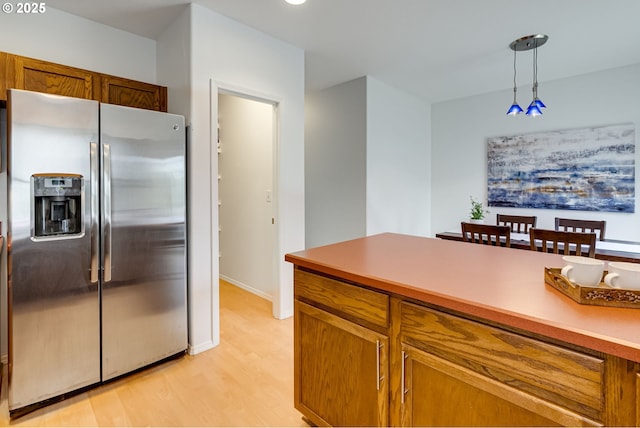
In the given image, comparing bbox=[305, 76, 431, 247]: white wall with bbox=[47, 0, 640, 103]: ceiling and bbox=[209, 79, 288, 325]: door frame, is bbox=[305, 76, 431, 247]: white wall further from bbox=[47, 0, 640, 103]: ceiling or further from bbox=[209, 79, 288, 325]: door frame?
bbox=[209, 79, 288, 325]: door frame

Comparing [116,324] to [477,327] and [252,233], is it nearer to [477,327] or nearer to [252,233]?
[252,233]

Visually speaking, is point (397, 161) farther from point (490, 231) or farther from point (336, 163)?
point (490, 231)

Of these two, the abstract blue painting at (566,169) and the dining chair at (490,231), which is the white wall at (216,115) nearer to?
the dining chair at (490,231)

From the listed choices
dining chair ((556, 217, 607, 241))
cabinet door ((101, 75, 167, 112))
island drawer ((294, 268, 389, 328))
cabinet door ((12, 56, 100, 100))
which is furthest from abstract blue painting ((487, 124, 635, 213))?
cabinet door ((12, 56, 100, 100))

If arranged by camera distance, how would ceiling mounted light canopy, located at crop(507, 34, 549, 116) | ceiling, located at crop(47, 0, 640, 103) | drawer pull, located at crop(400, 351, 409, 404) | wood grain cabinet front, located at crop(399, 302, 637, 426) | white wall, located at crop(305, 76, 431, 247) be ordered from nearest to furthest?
1. wood grain cabinet front, located at crop(399, 302, 637, 426)
2. drawer pull, located at crop(400, 351, 409, 404)
3. ceiling, located at crop(47, 0, 640, 103)
4. ceiling mounted light canopy, located at crop(507, 34, 549, 116)
5. white wall, located at crop(305, 76, 431, 247)

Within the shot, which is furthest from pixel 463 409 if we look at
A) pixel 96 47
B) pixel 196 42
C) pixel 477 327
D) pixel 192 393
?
pixel 96 47

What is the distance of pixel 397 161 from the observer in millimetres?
4453

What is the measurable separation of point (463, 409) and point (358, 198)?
308cm

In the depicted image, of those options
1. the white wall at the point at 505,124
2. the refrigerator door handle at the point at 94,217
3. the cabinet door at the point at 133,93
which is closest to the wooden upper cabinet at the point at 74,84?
the cabinet door at the point at 133,93

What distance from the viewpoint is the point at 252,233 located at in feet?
12.4

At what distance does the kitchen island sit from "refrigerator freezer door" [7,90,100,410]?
133 centimetres

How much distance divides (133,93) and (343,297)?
8.09 feet

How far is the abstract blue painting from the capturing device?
11.7 feet

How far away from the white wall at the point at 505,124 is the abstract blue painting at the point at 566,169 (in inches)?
3.4
